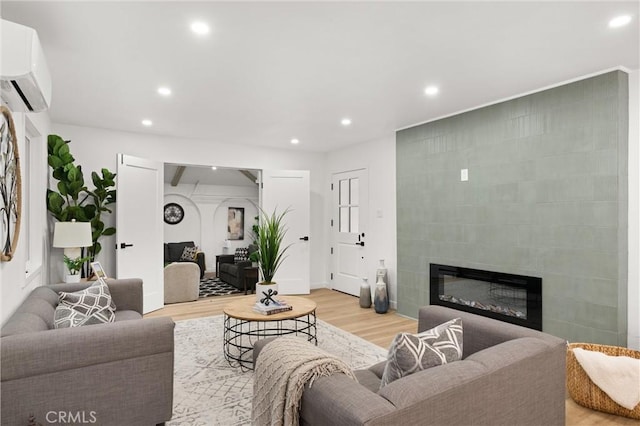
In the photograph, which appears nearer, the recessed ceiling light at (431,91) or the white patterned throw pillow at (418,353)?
the white patterned throw pillow at (418,353)

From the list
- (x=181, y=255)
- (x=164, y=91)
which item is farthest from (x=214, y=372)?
(x=181, y=255)

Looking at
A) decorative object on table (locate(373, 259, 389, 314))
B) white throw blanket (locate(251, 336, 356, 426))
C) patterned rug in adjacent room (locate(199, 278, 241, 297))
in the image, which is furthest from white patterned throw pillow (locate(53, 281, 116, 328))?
patterned rug in adjacent room (locate(199, 278, 241, 297))

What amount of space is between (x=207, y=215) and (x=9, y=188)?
7.28 metres

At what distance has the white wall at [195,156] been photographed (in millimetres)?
4730

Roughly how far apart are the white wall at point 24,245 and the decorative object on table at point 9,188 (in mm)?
142

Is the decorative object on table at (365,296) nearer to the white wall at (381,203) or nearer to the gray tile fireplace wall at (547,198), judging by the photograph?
the white wall at (381,203)

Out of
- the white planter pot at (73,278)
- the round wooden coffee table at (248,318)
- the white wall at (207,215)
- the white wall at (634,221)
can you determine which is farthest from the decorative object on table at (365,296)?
the white wall at (207,215)

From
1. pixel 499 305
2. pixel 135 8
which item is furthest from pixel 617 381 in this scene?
pixel 135 8

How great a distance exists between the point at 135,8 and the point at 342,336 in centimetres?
329

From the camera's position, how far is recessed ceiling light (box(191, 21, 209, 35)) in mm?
2207

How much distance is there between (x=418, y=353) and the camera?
1.49 metres

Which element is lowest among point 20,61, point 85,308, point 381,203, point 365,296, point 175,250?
point 365,296

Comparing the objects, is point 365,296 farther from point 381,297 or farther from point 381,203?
point 381,203

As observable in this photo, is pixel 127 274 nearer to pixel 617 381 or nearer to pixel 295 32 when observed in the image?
pixel 295 32
